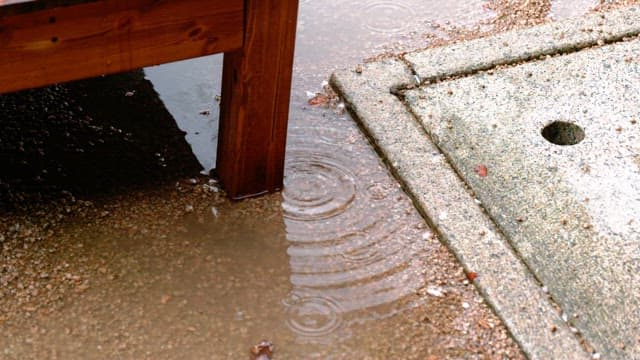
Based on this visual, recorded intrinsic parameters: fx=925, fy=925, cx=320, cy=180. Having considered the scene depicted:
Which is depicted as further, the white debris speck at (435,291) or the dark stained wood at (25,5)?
the white debris speck at (435,291)

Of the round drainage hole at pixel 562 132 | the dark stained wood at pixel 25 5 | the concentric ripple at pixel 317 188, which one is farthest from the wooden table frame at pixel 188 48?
the round drainage hole at pixel 562 132

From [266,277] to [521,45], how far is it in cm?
145

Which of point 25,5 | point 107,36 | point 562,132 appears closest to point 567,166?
point 562,132

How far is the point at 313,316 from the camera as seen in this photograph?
2471 millimetres

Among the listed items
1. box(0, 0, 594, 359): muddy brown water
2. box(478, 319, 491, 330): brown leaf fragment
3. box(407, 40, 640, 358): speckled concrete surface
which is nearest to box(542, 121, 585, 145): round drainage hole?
box(407, 40, 640, 358): speckled concrete surface

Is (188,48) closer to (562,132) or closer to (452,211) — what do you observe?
(452,211)

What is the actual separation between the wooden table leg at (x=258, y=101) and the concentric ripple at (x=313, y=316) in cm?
44

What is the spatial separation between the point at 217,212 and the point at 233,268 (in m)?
0.24

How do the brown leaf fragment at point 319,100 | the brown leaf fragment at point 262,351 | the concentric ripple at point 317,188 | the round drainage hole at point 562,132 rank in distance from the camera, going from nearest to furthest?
the brown leaf fragment at point 262,351 → the concentric ripple at point 317,188 → the round drainage hole at point 562,132 → the brown leaf fragment at point 319,100

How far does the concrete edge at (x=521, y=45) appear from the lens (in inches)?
130

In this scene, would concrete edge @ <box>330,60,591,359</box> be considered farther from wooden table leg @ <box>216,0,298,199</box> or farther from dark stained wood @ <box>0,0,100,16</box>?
dark stained wood @ <box>0,0,100,16</box>

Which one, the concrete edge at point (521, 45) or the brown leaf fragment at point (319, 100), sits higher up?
the concrete edge at point (521, 45)

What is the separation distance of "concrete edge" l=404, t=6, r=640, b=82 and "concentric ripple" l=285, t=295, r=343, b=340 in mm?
1082

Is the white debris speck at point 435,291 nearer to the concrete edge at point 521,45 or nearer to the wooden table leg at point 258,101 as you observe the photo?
the wooden table leg at point 258,101
